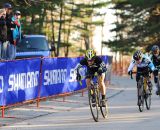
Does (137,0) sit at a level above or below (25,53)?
above

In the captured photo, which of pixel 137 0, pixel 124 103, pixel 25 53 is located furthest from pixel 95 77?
pixel 137 0

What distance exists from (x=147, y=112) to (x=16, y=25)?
5.08 m

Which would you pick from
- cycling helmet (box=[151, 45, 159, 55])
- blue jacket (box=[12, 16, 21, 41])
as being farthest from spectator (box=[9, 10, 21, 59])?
cycling helmet (box=[151, 45, 159, 55])

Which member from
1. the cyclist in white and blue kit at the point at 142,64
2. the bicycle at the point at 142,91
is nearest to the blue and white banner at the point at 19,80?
the cyclist in white and blue kit at the point at 142,64

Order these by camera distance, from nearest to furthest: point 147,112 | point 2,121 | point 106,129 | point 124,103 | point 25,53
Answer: point 106,129 → point 2,121 → point 147,112 → point 124,103 → point 25,53

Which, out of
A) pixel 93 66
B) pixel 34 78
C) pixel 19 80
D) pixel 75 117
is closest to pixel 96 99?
pixel 93 66

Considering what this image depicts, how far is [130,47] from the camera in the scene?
64000 millimetres

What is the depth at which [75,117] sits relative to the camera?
48.9ft

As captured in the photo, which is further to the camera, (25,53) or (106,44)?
(106,44)

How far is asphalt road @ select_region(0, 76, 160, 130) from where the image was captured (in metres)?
12.8

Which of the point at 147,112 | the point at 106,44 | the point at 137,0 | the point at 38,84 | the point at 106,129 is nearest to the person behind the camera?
the point at 106,129

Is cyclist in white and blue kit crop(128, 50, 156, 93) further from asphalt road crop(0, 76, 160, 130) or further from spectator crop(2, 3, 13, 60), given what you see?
spectator crop(2, 3, 13, 60)

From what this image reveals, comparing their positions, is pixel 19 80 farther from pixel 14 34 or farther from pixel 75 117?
pixel 14 34

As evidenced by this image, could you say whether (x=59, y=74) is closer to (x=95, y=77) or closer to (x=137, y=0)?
(x=95, y=77)
